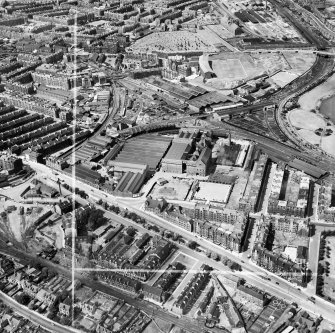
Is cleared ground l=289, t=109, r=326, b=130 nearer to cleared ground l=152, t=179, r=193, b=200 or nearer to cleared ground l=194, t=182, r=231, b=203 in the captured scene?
cleared ground l=194, t=182, r=231, b=203

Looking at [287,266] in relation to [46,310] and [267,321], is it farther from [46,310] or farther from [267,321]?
[46,310]

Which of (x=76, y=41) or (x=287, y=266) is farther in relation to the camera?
(x=76, y=41)

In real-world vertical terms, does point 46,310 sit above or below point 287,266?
below

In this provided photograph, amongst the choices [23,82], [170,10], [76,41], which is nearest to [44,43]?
[76,41]

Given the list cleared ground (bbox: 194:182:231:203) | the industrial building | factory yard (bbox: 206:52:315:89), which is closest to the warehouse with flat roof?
the industrial building

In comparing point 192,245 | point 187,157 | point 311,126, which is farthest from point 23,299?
point 311,126

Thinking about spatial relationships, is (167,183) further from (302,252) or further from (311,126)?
(311,126)

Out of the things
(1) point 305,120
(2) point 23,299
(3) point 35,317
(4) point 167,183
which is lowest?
(3) point 35,317

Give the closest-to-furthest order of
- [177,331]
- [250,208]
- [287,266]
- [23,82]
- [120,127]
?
[177,331]
[287,266]
[250,208]
[120,127]
[23,82]
